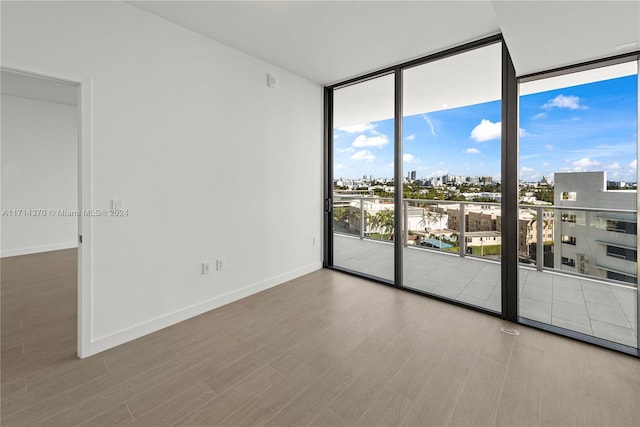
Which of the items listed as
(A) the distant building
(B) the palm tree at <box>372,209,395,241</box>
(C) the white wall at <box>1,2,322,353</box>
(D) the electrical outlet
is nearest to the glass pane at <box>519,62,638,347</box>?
(A) the distant building

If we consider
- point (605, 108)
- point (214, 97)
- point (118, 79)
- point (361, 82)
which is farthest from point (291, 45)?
point (605, 108)

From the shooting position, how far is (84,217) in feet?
7.32

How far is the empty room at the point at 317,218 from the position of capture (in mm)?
1850

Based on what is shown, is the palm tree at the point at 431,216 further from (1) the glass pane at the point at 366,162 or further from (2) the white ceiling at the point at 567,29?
(2) the white ceiling at the point at 567,29

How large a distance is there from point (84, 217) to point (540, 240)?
17.0 feet

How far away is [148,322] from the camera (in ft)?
8.54

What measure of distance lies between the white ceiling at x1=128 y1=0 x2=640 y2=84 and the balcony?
164 centimetres

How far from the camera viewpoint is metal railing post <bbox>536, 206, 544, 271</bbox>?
3.72 m

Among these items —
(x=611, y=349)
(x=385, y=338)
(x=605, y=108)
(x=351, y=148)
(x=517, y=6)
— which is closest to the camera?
(x=517, y=6)

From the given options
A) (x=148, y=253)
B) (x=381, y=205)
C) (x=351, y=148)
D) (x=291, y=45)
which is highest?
(x=291, y=45)

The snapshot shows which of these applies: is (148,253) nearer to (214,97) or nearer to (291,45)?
(214,97)

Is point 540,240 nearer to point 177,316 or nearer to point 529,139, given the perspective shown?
point 529,139

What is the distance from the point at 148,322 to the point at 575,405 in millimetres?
3193

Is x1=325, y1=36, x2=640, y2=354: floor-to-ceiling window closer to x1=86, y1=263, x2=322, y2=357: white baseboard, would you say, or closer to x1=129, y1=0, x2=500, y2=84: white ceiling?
x1=129, y1=0, x2=500, y2=84: white ceiling
